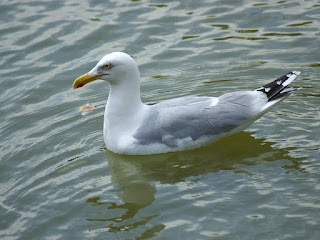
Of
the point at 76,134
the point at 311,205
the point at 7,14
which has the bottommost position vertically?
the point at 311,205

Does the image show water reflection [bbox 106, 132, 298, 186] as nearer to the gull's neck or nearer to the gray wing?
the gray wing

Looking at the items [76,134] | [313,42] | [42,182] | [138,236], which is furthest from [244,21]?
[138,236]

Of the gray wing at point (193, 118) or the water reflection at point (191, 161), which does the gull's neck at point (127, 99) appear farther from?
the water reflection at point (191, 161)

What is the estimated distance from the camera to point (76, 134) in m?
7.73

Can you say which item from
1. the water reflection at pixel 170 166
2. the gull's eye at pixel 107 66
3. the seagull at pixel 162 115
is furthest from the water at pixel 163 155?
the gull's eye at pixel 107 66

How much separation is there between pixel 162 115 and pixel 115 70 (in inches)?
31.4

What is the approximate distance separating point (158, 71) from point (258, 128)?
2.49m

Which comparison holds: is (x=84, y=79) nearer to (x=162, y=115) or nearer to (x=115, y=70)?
(x=115, y=70)

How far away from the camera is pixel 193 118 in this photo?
22.9ft

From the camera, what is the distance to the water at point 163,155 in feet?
18.9

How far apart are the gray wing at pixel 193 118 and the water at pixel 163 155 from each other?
30cm

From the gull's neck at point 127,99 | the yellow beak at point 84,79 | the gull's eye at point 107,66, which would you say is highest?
the gull's eye at point 107,66

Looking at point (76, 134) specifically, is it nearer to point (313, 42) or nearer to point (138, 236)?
point (138, 236)

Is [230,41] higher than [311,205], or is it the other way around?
[230,41]
